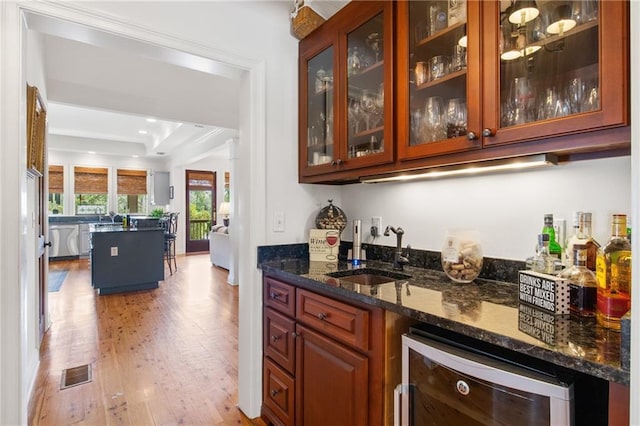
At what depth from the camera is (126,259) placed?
4977 mm

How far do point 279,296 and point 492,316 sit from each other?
1098mm

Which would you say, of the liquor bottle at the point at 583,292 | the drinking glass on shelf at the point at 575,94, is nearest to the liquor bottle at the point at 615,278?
the liquor bottle at the point at 583,292

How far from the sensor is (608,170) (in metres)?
1.23

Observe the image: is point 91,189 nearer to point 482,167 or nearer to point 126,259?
point 126,259

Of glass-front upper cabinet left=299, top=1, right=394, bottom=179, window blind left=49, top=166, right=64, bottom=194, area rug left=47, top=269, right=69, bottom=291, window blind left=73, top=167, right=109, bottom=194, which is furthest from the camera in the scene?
window blind left=73, top=167, right=109, bottom=194

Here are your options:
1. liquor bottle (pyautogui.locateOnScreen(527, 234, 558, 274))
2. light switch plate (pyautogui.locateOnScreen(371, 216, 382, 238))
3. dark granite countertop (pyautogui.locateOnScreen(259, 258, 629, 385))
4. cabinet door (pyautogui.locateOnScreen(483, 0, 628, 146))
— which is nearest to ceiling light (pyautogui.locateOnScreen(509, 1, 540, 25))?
cabinet door (pyautogui.locateOnScreen(483, 0, 628, 146))

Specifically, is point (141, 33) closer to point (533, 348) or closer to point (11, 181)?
point (11, 181)

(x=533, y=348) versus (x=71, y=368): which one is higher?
(x=533, y=348)

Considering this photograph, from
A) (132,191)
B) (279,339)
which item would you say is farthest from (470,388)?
(132,191)

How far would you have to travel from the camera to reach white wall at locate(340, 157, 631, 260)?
1.24m

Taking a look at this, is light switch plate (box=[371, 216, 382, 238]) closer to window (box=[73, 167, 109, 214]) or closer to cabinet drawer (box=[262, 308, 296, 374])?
cabinet drawer (box=[262, 308, 296, 374])

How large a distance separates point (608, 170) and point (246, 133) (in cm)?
174

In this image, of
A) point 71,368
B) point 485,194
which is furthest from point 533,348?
point 71,368

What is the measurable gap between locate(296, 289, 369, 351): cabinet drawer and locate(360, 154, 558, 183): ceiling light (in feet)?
2.39
